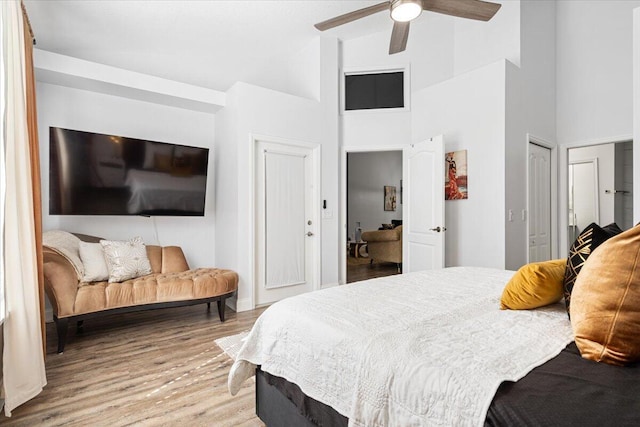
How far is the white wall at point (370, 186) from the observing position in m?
9.28

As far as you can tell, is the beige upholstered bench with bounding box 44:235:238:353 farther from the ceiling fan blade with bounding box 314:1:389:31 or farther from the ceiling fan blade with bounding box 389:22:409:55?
the ceiling fan blade with bounding box 389:22:409:55

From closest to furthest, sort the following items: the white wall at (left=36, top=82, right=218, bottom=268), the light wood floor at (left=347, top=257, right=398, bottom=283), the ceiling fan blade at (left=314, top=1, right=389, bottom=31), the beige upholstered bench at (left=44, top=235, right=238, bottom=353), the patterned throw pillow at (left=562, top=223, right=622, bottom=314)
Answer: the patterned throw pillow at (left=562, top=223, right=622, bottom=314) → the ceiling fan blade at (left=314, top=1, right=389, bottom=31) → the beige upholstered bench at (left=44, top=235, right=238, bottom=353) → the white wall at (left=36, top=82, right=218, bottom=268) → the light wood floor at (left=347, top=257, right=398, bottom=283)

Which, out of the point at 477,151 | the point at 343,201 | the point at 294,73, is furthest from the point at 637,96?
the point at 294,73

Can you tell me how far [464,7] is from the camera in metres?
2.27

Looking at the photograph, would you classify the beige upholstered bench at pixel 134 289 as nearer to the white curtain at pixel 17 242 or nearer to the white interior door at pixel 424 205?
the white curtain at pixel 17 242

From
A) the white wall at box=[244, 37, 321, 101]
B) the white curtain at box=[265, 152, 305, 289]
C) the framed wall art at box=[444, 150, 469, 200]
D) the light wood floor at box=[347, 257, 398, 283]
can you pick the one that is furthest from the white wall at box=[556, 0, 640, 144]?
the white curtain at box=[265, 152, 305, 289]

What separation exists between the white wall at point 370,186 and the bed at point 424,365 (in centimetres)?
753

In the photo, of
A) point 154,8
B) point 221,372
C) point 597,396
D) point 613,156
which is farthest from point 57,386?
point 613,156

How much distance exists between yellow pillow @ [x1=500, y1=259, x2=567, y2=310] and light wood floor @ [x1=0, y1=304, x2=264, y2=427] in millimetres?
1402

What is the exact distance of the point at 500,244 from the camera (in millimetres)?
3656

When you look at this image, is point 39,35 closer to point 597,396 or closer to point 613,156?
point 597,396

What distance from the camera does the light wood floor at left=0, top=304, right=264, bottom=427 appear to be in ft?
6.09

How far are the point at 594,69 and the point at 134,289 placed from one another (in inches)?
222

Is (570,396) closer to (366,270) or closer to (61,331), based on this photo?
(61,331)
